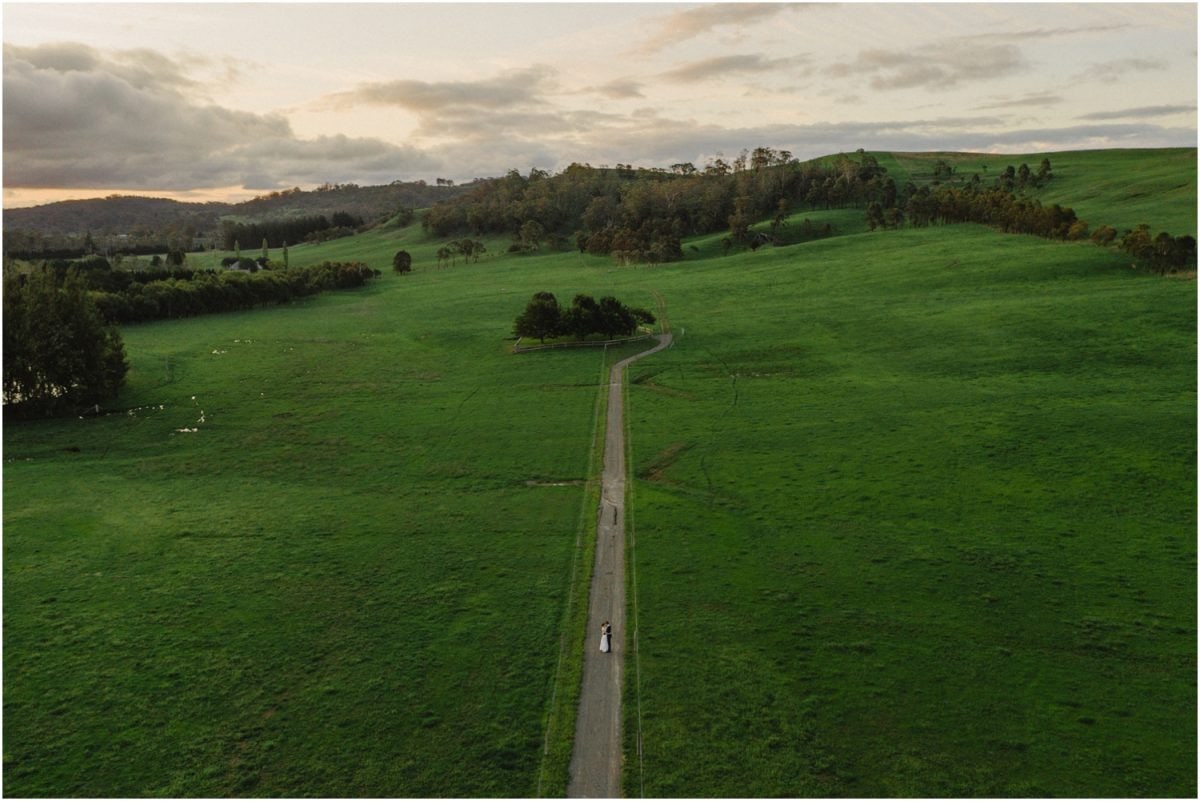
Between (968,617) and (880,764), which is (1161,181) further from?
(880,764)

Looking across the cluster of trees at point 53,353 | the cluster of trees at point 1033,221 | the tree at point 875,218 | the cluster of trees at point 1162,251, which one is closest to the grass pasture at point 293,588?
the cluster of trees at point 53,353

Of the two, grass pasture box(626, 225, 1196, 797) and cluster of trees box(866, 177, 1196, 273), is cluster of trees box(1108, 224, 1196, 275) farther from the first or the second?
grass pasture box(626, 225, 1196, 797)

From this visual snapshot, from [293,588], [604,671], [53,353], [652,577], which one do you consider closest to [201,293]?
[53,353]

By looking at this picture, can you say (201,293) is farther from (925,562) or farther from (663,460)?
(925,562)

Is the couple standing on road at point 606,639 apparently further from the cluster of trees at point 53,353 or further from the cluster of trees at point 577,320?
the cluster of trees at point 577,320

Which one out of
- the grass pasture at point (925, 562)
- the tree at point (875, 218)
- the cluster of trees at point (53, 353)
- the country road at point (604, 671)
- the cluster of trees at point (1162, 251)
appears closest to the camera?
the country road at point (604, 671)
